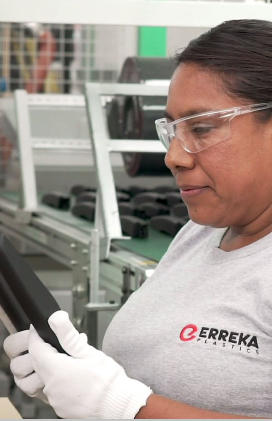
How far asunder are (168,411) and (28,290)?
0.90 feet

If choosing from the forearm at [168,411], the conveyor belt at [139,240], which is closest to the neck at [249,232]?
the forearm at [168,411]

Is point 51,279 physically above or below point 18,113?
below

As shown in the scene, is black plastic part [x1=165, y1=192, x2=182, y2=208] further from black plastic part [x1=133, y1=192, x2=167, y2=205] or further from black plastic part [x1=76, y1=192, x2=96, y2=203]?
black plastic part [x1=76, y1=192, x2=96, y2=203]

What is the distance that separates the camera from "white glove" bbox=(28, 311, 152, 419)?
117cm

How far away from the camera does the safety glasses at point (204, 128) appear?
1.33 meters

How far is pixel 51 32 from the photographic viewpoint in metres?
6.75

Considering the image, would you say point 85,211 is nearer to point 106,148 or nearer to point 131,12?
point 106,148

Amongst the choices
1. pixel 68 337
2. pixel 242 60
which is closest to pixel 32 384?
pixel 68 337

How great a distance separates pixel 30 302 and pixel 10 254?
78 mm

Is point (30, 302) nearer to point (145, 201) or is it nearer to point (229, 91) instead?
point (229, 91)

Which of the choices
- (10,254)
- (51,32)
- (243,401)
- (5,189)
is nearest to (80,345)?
(10,254)

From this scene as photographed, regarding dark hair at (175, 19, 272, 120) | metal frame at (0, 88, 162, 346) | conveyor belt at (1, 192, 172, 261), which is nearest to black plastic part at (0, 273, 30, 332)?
dark hair at (175, 19, 272, 120)

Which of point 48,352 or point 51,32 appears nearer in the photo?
point 48,352

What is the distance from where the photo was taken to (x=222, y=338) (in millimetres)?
1285
